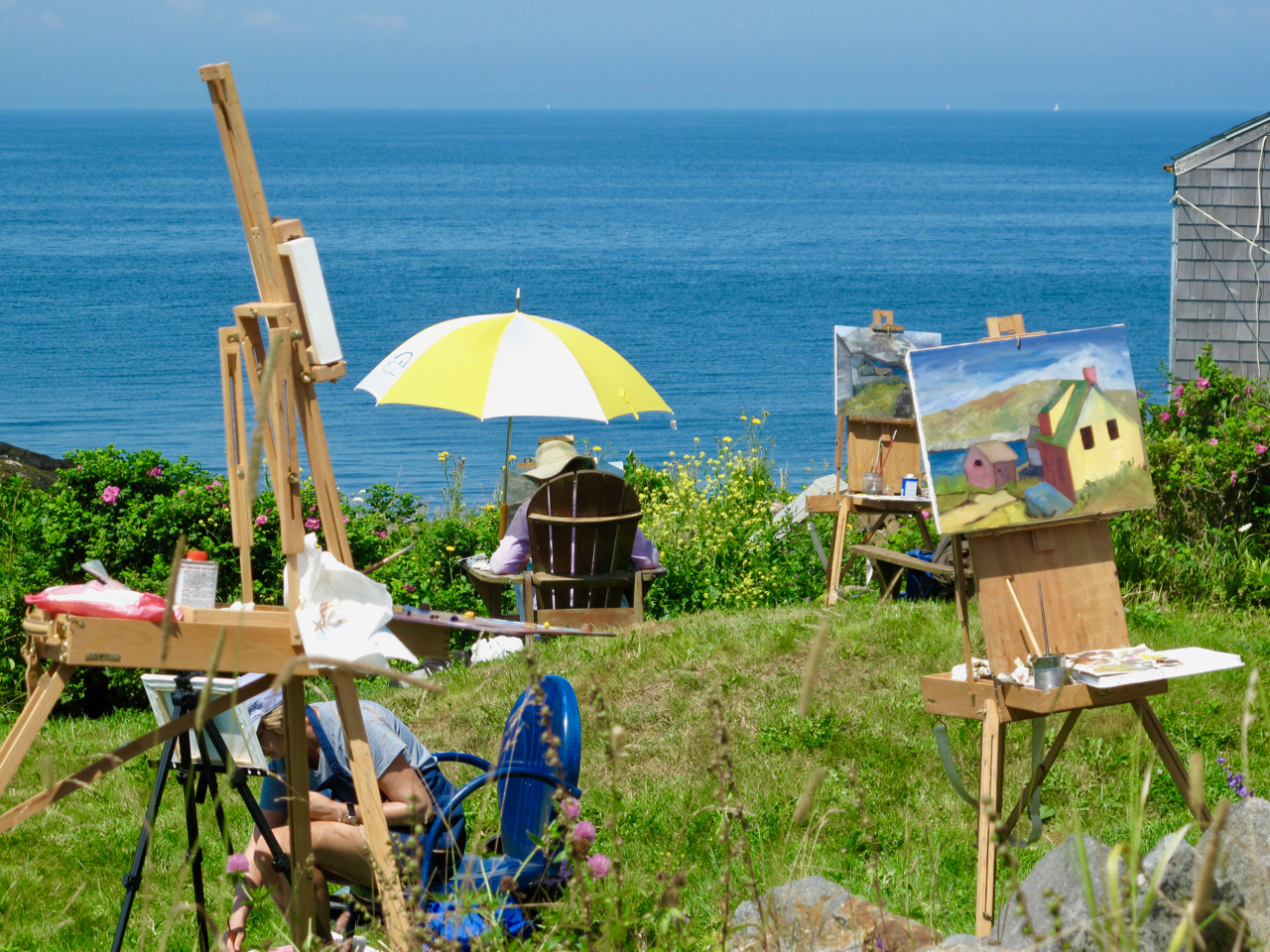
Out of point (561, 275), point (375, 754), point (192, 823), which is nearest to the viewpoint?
point (192, 823)

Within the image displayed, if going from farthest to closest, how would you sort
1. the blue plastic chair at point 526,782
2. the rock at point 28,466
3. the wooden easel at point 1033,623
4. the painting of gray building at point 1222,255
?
the painting of gray building at point 1222,255 → the rock at point 28,466 → the wooden easel at point 1033,623 → the blue plastic chair at point 526,782

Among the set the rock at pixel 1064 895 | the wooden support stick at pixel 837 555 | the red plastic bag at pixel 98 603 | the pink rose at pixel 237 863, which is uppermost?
the red plastic bag at pixel 98 603

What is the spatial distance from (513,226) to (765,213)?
17.5 metres

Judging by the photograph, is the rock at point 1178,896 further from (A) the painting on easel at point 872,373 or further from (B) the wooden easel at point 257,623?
(A) the painting on easel at point 872,373

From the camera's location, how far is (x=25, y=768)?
546cm

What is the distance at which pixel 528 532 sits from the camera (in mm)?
6910

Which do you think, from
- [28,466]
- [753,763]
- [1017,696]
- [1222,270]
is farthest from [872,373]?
[28,466]

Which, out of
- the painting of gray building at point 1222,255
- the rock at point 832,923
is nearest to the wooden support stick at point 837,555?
the painting of gray building at point 1222,255

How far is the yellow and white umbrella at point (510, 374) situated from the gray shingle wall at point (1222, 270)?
16.9 feet

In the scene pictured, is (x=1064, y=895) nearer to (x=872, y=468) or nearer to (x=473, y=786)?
(x=473, y=786)

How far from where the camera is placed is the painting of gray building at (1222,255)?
32.1 ft

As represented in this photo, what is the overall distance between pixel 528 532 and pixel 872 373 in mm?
2577

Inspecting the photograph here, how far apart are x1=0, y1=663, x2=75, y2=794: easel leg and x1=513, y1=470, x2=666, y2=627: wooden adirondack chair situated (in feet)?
12.9

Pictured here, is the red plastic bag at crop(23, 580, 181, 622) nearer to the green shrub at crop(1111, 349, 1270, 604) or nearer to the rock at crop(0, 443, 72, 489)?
the green shrub at crop(1111, 349, 1270, 604)
